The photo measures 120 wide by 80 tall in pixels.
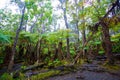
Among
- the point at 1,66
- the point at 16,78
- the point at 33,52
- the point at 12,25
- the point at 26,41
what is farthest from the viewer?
the point at 12,25

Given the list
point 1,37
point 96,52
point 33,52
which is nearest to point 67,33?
point 33,52

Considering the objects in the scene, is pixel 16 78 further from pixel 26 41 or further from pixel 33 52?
pixel 26 41

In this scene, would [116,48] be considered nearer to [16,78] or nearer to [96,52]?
[96,52]

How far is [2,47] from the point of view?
13.2m

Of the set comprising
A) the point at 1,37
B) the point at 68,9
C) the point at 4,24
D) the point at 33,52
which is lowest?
the point at 33,52

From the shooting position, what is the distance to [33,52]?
12438 mm

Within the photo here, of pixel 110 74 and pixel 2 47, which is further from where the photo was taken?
pixel 2 47

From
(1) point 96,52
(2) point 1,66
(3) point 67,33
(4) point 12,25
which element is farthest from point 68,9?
(2) point 1,66

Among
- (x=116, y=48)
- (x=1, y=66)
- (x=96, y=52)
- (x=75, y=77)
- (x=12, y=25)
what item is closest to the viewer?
(x=75, y=77)

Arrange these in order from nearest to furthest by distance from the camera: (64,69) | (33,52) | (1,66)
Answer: (64,69) < (1,66) < (33,52)

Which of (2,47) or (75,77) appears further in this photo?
(2,47)

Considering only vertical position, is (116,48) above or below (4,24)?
below

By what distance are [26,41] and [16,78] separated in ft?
19.7

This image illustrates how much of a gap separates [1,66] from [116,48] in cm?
958
